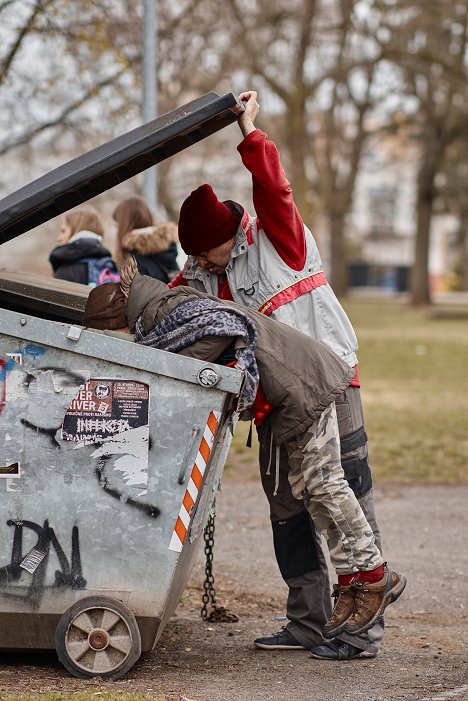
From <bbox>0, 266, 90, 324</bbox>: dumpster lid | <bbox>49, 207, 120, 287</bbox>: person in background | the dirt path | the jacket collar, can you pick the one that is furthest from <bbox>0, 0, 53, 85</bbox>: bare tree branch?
the jacket collar

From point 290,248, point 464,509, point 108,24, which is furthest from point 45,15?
point 290,248

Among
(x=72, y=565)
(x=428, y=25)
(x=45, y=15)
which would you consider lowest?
(x=72, y=565)

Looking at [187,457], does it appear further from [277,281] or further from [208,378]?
[277,281]

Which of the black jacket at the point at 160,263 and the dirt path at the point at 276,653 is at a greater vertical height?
the black jacket at the point at 160,263

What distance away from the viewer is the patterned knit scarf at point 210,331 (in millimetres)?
3932

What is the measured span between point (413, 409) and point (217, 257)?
8630mm

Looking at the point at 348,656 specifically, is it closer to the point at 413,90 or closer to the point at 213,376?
the point at 213,376

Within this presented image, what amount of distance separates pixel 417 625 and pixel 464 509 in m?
2.71

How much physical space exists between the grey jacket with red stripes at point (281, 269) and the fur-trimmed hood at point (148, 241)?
2.17 meters

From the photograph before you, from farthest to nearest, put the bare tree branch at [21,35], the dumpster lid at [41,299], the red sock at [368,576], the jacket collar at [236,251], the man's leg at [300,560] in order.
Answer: the bare tree branch at [21,35] < the dumpster lid at [41,299] < the man's leg at [300,560] < the jacket collar at [236,251] < the red sock at [368,576]

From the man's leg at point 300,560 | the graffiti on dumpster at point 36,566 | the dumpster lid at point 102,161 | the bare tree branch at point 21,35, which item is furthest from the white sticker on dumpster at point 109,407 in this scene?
the bare tree branch at point 21,35

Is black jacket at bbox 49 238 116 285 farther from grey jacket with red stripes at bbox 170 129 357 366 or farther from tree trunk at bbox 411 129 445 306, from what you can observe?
tree trunk at bbox 411 129 445 306

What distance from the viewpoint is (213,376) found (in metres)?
3.87

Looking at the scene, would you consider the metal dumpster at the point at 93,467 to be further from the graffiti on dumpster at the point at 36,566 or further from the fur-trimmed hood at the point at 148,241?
the fur-trimmed hood at the point at 148,241
